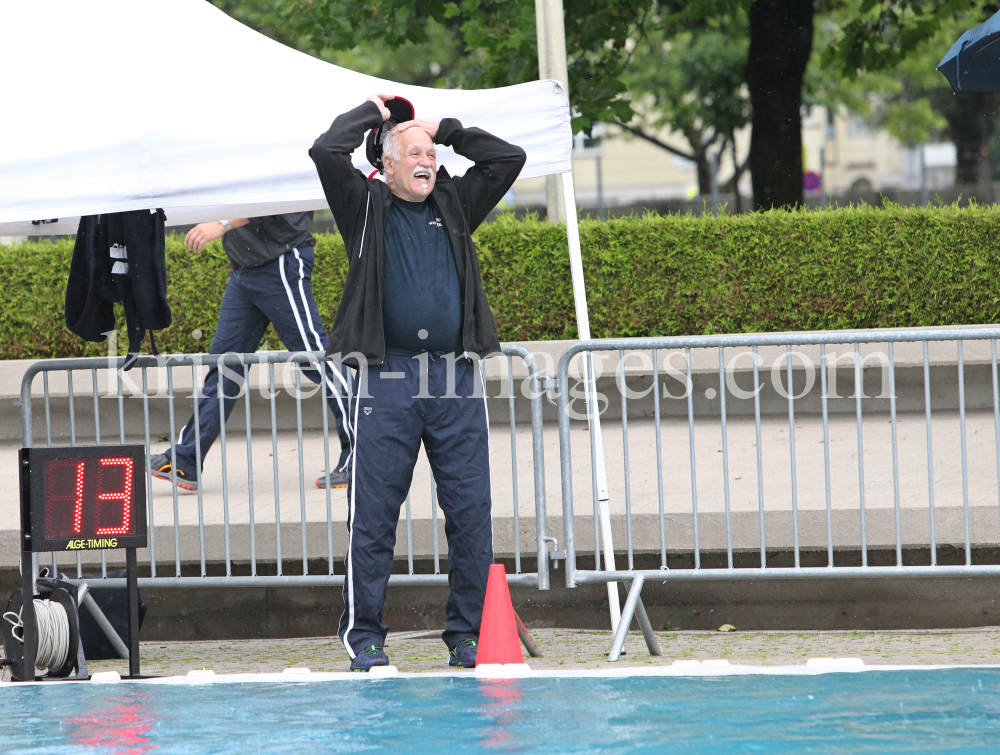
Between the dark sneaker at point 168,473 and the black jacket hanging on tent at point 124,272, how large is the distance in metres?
0.95

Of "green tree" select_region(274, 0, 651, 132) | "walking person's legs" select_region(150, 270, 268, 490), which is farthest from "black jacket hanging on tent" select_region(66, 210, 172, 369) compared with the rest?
"green tree" select_region(274, 0, 651, 132)

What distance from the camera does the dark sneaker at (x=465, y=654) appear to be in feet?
16.9

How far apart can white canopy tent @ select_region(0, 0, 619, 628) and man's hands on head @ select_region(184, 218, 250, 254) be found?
1235 mm

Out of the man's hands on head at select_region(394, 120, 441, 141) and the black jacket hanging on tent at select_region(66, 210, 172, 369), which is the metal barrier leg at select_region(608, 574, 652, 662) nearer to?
the man's hands on head at select_region(394, 120, 441, 141)

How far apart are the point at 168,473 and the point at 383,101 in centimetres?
285

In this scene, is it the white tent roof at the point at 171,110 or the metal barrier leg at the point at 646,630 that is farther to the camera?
the metal barrier leg at the point at 646,630

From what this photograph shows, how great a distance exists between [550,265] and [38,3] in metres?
5.24

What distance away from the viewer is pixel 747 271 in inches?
398

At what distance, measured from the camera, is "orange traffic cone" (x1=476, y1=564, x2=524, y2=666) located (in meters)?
4.96

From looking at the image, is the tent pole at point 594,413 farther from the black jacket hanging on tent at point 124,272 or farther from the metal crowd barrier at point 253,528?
the black jacket hanging on tent at point 124,272

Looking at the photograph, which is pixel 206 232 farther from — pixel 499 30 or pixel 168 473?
pixel 499 30

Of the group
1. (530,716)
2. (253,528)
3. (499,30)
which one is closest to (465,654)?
(530,716)

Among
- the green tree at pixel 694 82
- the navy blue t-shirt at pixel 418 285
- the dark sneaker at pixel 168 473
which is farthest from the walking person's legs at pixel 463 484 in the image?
the green tree at pixel 694 82

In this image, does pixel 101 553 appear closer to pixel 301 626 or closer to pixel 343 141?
pixel 301 626
